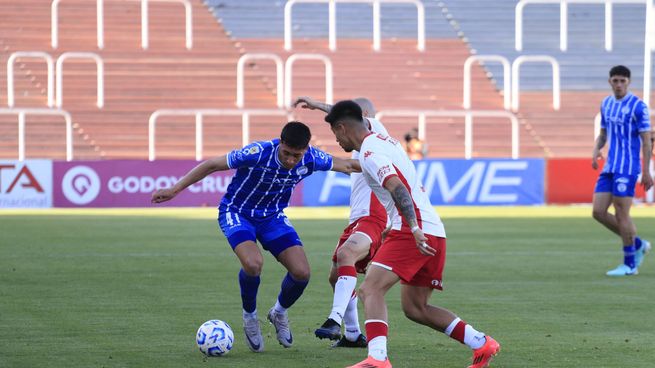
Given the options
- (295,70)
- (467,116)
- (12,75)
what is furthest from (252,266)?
(295,70)

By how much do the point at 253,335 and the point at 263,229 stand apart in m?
0.94

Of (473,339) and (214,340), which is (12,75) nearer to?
(214,340)

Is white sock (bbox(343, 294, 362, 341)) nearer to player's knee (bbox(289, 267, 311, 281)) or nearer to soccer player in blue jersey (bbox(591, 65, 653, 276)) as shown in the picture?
player's knee (bbox(289, 267, 311, 281))

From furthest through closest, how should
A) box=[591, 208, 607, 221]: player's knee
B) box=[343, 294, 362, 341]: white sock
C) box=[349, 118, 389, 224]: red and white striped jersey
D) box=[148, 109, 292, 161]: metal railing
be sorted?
box=[148, 109, 292, 161]: metal railing, box=[591, 208, 607, 221]: player's knee, box=[349, 118, 389, 224]: red and white striped jersey, box=[343, 294, 362, 341]: white sock

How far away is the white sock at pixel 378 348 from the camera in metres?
8.09

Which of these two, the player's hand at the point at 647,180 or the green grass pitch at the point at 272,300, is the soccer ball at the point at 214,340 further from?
the player's hand at the point at 647,180

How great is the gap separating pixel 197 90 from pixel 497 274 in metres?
22.3

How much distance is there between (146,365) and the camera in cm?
845

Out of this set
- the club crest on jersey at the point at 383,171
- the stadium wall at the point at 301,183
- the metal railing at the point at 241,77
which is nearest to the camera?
the club crest on jersey at the point at 383,171

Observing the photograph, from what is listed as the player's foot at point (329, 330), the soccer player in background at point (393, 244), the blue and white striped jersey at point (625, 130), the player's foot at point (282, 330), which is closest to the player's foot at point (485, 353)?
the soccer player in background at point (393, 244)

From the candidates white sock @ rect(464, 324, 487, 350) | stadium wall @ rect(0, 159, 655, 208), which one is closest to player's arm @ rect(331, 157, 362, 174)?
white sock @ rect(464, 324, 487, 350)

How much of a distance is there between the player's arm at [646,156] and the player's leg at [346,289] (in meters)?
5.45

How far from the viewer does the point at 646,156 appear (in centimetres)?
1444

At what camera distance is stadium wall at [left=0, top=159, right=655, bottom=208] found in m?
29.1
